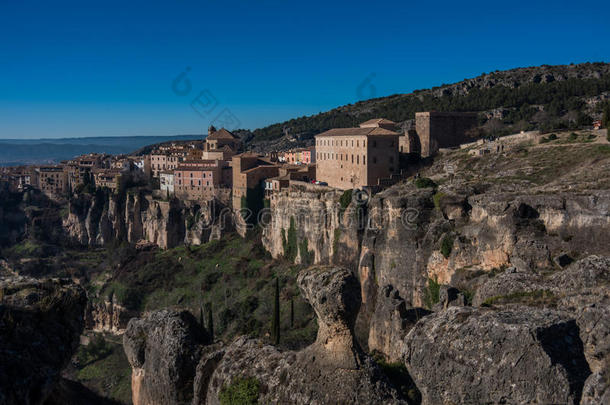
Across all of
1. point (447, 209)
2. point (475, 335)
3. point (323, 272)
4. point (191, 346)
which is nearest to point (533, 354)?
point (475, 335)

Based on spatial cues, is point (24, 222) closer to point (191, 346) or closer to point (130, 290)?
point (130, 290)

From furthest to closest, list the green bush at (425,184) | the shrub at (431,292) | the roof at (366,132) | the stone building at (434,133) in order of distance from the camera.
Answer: the stone building at (434,133)
the roof at (366,132)
the green bush at (425,184)
the shrub at (431,292)

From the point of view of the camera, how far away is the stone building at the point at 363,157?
A: 1532 inches

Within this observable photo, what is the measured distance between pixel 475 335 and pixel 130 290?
46676mm

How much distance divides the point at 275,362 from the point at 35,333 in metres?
3.31

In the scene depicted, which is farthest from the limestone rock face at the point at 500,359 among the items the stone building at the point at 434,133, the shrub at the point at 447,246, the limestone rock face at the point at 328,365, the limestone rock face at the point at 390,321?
the stone building at the point at 434,133

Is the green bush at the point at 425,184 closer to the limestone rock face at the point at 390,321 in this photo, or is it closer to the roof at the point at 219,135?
the limestone rock face at the point at 390,321

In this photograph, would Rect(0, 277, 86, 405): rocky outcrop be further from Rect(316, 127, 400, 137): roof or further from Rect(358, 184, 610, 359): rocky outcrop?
Rect(316, 127, 400, 137): roof

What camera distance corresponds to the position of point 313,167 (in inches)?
1923

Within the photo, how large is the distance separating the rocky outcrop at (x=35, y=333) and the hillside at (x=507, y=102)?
1557 inches

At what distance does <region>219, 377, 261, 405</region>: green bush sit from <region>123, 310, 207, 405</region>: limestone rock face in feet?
4.21

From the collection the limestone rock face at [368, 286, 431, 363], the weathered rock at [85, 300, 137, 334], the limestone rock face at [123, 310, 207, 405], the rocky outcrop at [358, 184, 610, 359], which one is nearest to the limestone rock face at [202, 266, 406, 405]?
the limestone rock face at [123, 310, 207, 405]

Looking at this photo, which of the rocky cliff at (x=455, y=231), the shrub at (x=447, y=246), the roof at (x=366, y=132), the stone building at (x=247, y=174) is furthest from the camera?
the stone building at (x=247, y=174)

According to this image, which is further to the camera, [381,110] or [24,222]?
[381,110]
